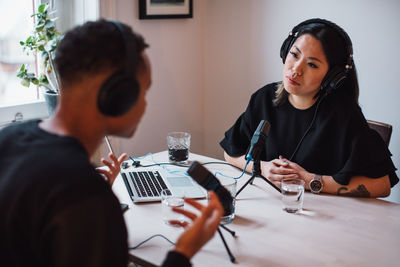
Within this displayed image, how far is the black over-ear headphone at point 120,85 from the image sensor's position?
866 mm

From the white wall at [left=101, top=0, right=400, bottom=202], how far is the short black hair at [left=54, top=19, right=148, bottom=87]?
1.59 m

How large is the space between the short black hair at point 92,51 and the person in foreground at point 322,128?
39.2 inches

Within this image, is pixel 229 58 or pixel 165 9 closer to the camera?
pixel 165 9

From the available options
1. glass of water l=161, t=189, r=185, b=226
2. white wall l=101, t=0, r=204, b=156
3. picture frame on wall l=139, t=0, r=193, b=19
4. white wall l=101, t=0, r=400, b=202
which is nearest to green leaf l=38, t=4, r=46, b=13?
white wall l=101, t=0, r=400, b=202

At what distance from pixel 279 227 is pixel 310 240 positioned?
11 centimetres

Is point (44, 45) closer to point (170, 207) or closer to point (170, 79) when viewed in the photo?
point (170, 79)

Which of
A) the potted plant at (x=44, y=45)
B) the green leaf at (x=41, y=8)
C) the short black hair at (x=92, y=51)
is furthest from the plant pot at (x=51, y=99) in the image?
the short black hair at (x=92, y=51)

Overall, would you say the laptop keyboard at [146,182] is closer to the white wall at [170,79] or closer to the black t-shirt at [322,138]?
the black t-shirt at [322,138]

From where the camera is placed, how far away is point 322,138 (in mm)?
1836

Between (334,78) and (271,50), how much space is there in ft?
3.41

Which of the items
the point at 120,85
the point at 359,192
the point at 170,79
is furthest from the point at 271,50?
the point at 120,85

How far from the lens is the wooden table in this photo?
3.97ft

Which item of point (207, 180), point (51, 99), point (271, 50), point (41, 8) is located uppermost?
point (41, 8)

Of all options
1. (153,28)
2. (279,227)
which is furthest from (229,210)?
(153,28)
